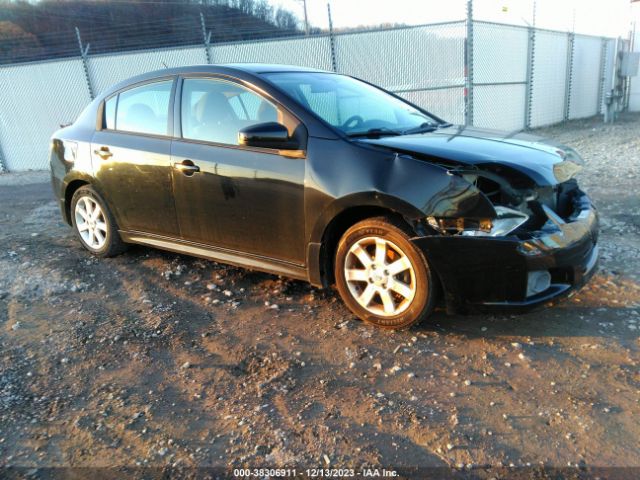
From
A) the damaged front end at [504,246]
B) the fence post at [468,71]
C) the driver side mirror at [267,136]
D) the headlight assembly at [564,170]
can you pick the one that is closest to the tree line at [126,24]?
the fence post at [468,71]

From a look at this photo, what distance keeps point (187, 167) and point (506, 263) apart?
2.36m

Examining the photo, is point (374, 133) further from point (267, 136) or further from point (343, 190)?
point (267, 136)

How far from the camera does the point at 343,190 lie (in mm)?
3141

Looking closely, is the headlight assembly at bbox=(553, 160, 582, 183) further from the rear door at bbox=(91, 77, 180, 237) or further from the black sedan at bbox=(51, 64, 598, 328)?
the rear door at bbox=(91, 77, 180, 237)

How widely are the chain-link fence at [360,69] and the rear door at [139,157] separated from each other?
22.8ft

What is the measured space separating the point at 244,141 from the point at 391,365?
1678 millimetres

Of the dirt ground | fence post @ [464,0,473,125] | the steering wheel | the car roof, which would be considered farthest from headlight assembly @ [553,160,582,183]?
fence post @ [464,0,473,125]

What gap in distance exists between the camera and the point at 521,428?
2.33 m

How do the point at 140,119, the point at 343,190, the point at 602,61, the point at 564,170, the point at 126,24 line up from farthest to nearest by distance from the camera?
the point at 126,24, the point at 602,61, the point at 140,119, the point at 564,170, the point at 343,190

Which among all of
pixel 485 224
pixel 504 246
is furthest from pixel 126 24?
pixel 504 246

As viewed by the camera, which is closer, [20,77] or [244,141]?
[244,141]

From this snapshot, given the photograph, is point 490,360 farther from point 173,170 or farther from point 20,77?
point 20,77

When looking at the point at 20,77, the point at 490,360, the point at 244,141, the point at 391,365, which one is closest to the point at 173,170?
the point at 244,141

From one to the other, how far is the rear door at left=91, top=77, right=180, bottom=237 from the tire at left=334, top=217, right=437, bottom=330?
160 centimetres
